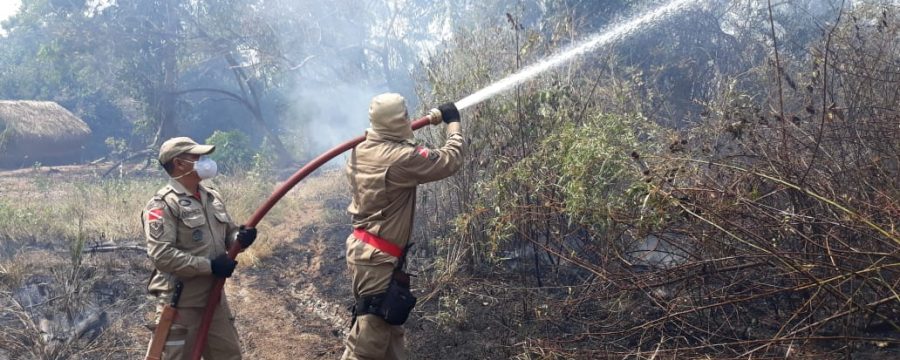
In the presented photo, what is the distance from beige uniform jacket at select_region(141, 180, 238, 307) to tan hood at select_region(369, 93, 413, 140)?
1.15 metres

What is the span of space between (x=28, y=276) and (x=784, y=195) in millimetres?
6512

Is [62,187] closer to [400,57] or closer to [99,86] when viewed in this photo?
[99,86]

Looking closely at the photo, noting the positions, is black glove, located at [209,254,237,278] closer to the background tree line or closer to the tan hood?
the tan hood

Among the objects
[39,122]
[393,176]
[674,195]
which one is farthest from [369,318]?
[39,122]

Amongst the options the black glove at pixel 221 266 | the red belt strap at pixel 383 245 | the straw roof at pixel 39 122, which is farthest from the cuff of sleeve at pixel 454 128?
the straw roof at pixel 39 122

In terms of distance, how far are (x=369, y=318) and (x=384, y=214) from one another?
0.60 metres

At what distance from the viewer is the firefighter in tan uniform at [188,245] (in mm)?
3254

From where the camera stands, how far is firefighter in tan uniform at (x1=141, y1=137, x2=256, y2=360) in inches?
128

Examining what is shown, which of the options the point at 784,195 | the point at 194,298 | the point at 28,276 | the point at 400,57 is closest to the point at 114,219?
the point at 28,276

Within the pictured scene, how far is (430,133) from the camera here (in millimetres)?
5770

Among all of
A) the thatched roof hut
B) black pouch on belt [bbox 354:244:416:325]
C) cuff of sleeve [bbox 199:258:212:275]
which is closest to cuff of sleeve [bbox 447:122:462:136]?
black pouch on belt [bbox 354:244:416:325]

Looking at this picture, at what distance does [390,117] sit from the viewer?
3.38 meters

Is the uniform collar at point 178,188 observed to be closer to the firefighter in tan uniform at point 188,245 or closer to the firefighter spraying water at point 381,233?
the firefighter in tan uniform at point 188,245

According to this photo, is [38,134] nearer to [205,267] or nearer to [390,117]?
[205,267]
